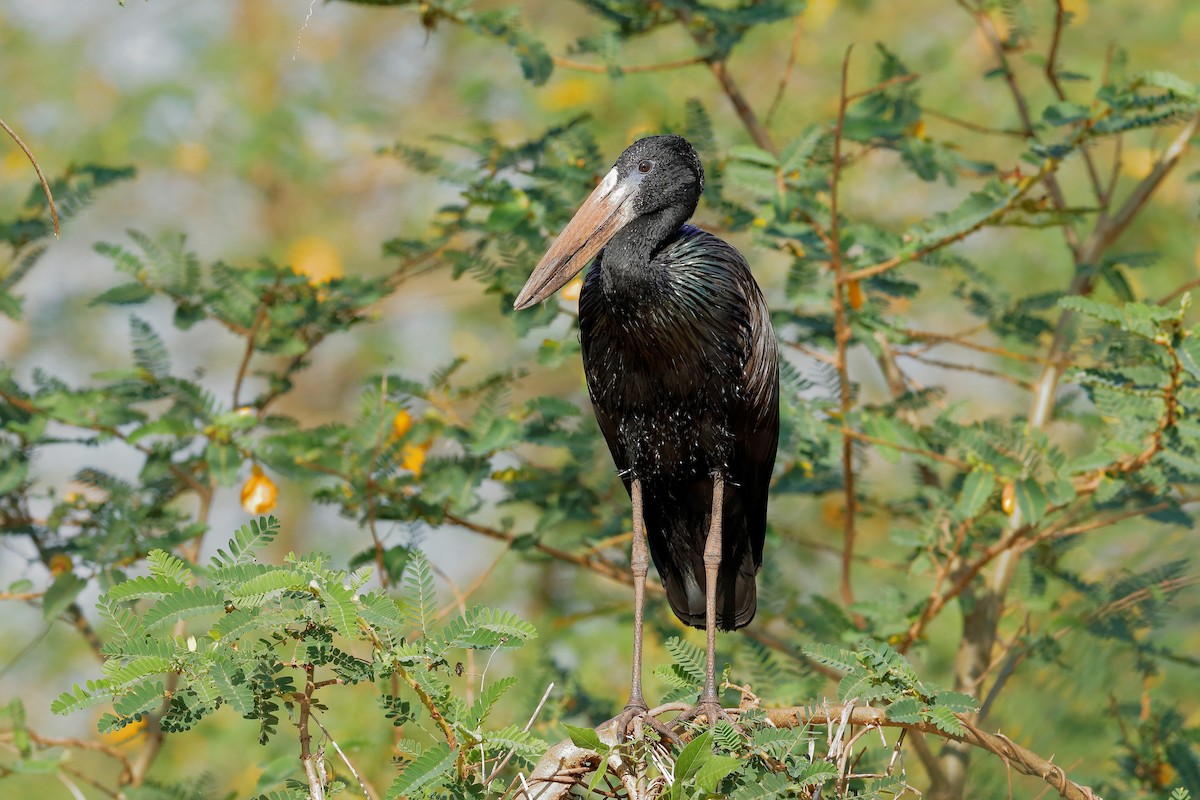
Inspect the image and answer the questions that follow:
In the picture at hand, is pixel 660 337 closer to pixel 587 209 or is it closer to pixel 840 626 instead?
pixel 587 209

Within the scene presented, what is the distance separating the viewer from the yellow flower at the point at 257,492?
15.2 ft

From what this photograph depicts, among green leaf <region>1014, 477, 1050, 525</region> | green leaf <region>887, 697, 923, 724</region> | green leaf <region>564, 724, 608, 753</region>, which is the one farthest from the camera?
green leaf <region>1014, 477, 1050, 525</region>

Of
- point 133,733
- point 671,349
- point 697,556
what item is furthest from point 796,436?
point 133,733

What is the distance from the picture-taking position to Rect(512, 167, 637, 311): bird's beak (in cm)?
399

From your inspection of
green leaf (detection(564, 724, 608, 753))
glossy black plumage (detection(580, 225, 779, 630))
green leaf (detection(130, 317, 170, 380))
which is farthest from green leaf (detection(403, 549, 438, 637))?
green leaf (detection(130, 317, 170, 380))

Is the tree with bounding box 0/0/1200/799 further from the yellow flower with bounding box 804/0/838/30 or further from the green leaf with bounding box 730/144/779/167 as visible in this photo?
the yellow flower with bounding box 804/0/838/30

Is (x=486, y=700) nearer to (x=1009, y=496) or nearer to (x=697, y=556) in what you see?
(x=697, y=556)

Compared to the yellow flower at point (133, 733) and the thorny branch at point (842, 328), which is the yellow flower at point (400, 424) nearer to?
the yellow flower at point (133, 733)

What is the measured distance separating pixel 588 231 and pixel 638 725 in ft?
5.25

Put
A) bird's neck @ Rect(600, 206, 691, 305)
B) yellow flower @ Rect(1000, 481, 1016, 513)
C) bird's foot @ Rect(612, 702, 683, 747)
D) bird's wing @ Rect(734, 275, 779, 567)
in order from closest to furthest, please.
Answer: bird's foot @ Rect(612, 702, 683, 747)
bird's neck @ Rect(600, 206, 691, 305)
bird's wing @ Rect(734, 275, 779, 567)
yellow flower @ Rect(1000, 481, 1016, 513)

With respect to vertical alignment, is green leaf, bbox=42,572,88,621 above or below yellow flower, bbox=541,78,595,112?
below

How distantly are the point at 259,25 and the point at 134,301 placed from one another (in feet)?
26.0

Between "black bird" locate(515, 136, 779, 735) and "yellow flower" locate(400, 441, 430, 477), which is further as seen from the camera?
"yellow flower" locate(400, 441, 430, 477)

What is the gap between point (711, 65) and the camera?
17.6 ft
